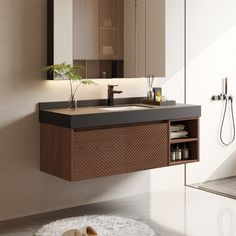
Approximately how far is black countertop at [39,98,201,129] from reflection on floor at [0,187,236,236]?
77cm

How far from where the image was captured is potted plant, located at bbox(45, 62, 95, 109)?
4.22 metres

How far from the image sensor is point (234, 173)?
577 cm

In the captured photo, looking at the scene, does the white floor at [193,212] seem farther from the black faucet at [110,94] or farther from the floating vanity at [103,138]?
the black faucet at [110,94]

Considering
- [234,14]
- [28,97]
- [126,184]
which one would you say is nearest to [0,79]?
[28,97]

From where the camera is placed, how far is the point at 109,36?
15.0 ft

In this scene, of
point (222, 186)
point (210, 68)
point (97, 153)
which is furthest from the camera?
point (210, 68)

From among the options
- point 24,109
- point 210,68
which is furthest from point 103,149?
point 210,68

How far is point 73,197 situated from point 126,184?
22.9 inches

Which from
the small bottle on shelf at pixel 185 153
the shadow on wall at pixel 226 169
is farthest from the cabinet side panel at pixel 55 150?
the shadow on wall at pixel 226 169

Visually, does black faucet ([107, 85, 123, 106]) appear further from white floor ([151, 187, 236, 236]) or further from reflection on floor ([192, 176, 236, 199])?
reflection on floor ([192, 176, 236, 199])

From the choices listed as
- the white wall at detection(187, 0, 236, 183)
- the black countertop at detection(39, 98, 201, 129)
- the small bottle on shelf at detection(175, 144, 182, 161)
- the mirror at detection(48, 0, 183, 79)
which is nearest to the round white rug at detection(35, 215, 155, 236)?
the black countertop at detection(39, 98, 201, 129)

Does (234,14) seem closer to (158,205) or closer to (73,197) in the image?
(158,205)

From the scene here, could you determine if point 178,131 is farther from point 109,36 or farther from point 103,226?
point 103,226

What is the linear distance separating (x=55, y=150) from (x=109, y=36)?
115cm
